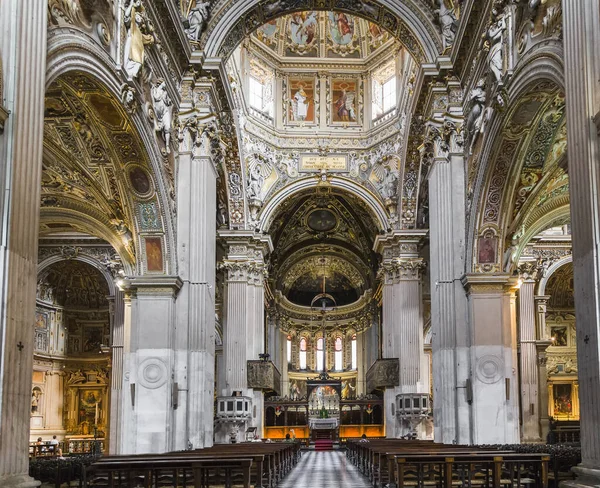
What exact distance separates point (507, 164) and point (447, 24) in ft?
14.2

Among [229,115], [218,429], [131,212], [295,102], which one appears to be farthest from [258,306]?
[131,212]

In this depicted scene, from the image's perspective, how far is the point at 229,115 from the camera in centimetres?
2311

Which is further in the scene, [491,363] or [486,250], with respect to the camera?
[486,250]

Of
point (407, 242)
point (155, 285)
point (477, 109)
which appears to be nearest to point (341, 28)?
point (407, 242)

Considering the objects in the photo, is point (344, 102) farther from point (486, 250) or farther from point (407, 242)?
point (486, 250)

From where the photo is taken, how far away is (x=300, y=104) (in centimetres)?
3522

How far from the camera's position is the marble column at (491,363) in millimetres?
17828

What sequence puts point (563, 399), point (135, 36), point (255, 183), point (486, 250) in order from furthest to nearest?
point (563, 399) < point (255, 183) < point (486, 250) < point (135, 36)

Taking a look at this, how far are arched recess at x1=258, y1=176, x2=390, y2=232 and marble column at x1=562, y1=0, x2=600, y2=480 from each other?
75.3 feet

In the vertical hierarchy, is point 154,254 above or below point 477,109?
below

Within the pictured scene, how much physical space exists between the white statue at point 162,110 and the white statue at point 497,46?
22.2 feet

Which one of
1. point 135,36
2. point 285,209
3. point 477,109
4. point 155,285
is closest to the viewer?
point 135,36

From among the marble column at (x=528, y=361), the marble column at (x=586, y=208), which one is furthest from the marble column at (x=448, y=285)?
the marble column at (x=528, y=361)

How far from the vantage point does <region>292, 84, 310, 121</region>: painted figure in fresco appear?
115 feet
